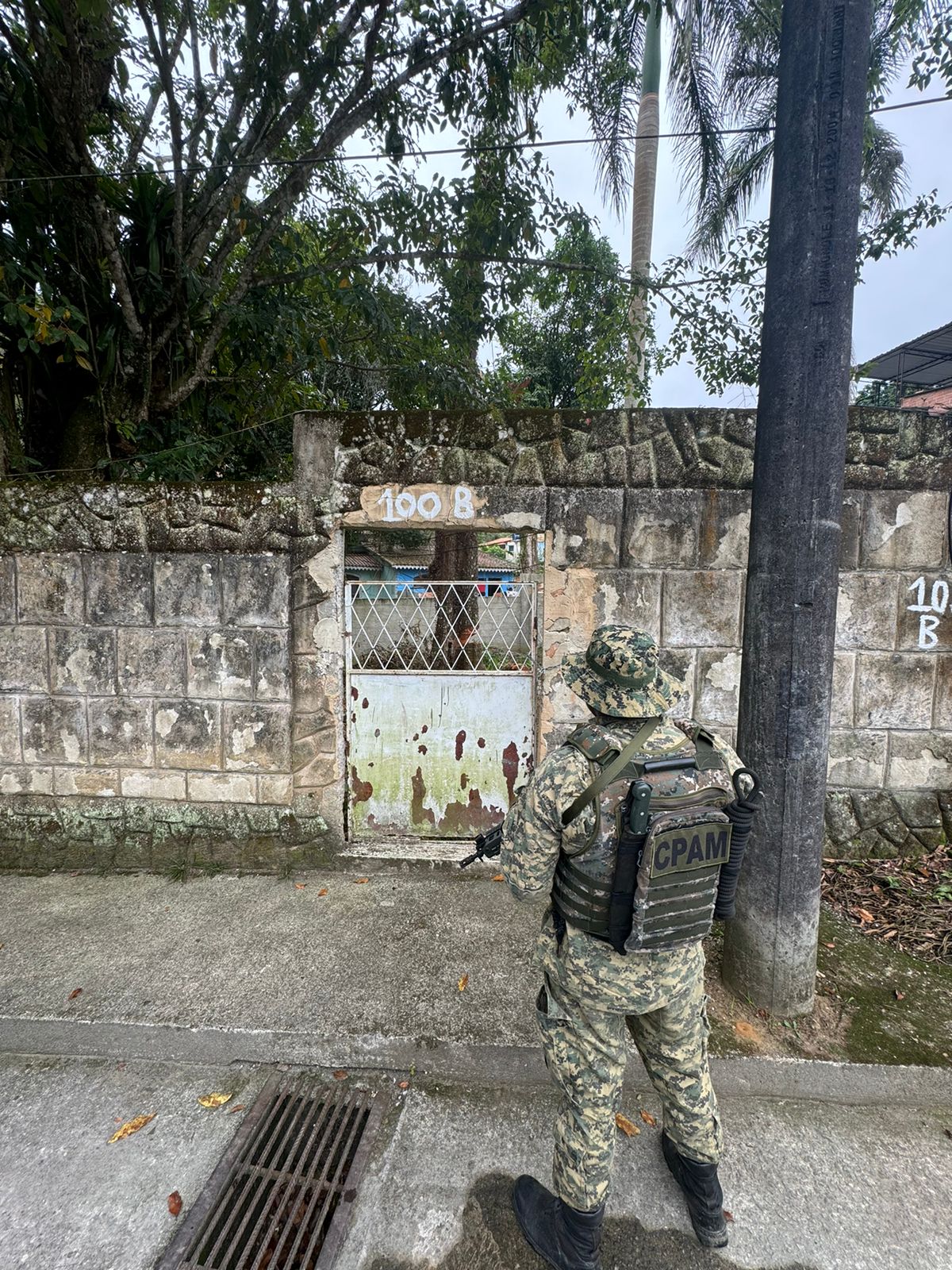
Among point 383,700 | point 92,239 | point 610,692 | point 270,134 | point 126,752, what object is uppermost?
point 270,134

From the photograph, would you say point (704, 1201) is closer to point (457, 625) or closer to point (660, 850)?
point (660, 850)

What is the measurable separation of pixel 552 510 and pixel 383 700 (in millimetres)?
1478

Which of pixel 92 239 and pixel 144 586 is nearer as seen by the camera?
pixel 144 586

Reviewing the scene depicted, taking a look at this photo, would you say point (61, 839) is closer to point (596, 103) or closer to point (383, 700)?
point (383, 700)

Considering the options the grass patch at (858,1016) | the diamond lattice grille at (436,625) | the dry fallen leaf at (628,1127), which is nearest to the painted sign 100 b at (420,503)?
the diamond lattice grille at (436,625)

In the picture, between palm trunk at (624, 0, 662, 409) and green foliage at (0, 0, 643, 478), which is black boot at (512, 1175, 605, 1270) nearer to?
green foliage at (0, 0, 643, 478)

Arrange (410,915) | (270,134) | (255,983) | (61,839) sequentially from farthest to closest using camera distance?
1. (270,134)
2. (61,839)
3. (410,915)
4. (255,983)

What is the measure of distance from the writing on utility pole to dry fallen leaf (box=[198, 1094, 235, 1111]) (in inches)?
158

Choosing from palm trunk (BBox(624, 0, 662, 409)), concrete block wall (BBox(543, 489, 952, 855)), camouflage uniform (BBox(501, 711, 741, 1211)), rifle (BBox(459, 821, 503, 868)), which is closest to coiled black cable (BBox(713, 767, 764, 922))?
camouflage uniform (BBox(501, 711, 741, 1211))

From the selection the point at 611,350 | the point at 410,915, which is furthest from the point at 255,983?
the point at 611,350

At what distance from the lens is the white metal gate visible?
3.75 meters

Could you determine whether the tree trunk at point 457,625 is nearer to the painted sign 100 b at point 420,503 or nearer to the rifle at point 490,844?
the painted sign 100 b at point 420,503

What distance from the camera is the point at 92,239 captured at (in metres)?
4.24

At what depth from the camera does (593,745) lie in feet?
5.94
